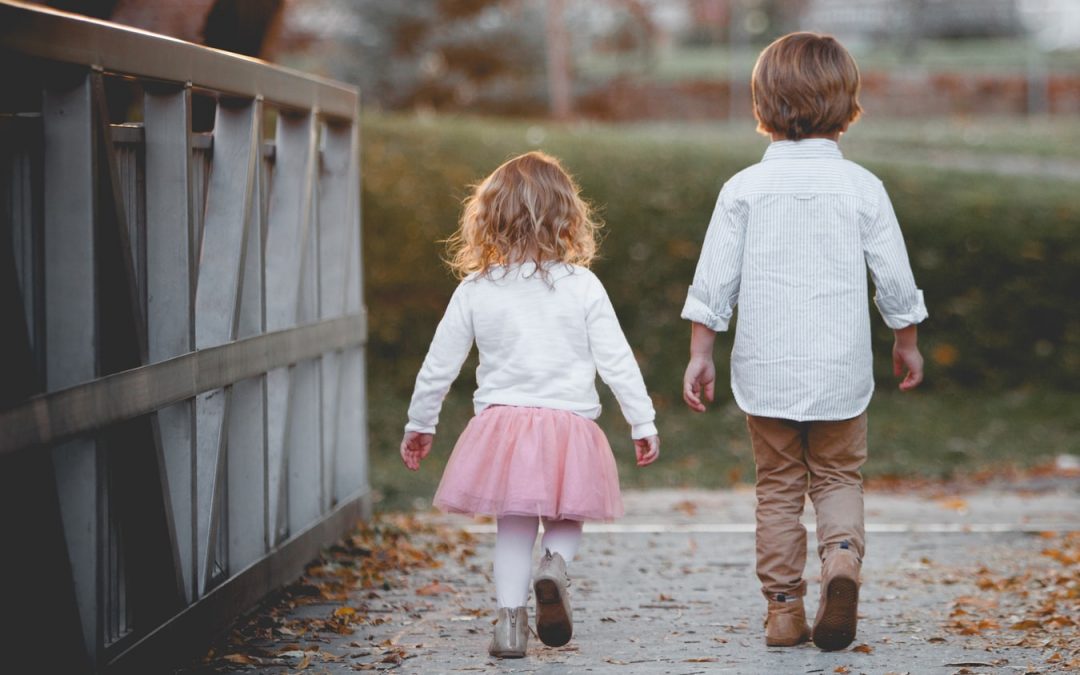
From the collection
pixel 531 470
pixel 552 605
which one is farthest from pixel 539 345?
pixel 552 605

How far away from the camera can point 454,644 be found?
479cm

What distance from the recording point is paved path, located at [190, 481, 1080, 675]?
176 inches

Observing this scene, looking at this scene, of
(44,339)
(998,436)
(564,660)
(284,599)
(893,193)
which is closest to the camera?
(44,339)

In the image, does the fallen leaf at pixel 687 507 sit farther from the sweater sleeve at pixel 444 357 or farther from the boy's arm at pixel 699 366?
the sweater sleeve at pixel 444 357

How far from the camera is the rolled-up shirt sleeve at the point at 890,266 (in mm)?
4676

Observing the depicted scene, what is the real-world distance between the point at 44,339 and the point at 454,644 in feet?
6.00

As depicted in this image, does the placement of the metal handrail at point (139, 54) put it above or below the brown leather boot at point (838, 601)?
above

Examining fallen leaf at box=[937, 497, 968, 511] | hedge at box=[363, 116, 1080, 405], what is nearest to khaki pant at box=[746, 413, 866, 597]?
fallen leaf at box=[937, 497, 968, 511]

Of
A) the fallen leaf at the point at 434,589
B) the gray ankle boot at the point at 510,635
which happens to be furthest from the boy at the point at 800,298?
the fallen leaf at the point at 434,589

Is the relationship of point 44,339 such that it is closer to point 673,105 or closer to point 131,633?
point 131,633

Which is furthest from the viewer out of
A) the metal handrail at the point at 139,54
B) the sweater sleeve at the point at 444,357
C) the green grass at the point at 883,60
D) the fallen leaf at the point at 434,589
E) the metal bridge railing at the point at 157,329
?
the green grass at the point at 883,60

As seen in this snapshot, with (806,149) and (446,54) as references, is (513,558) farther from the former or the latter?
(446,54)

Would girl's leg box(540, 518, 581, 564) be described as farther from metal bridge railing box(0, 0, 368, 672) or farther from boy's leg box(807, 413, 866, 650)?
metal bridge railing box(0, 0, 368, 672)

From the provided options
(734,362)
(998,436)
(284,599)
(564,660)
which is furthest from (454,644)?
(998,436)
